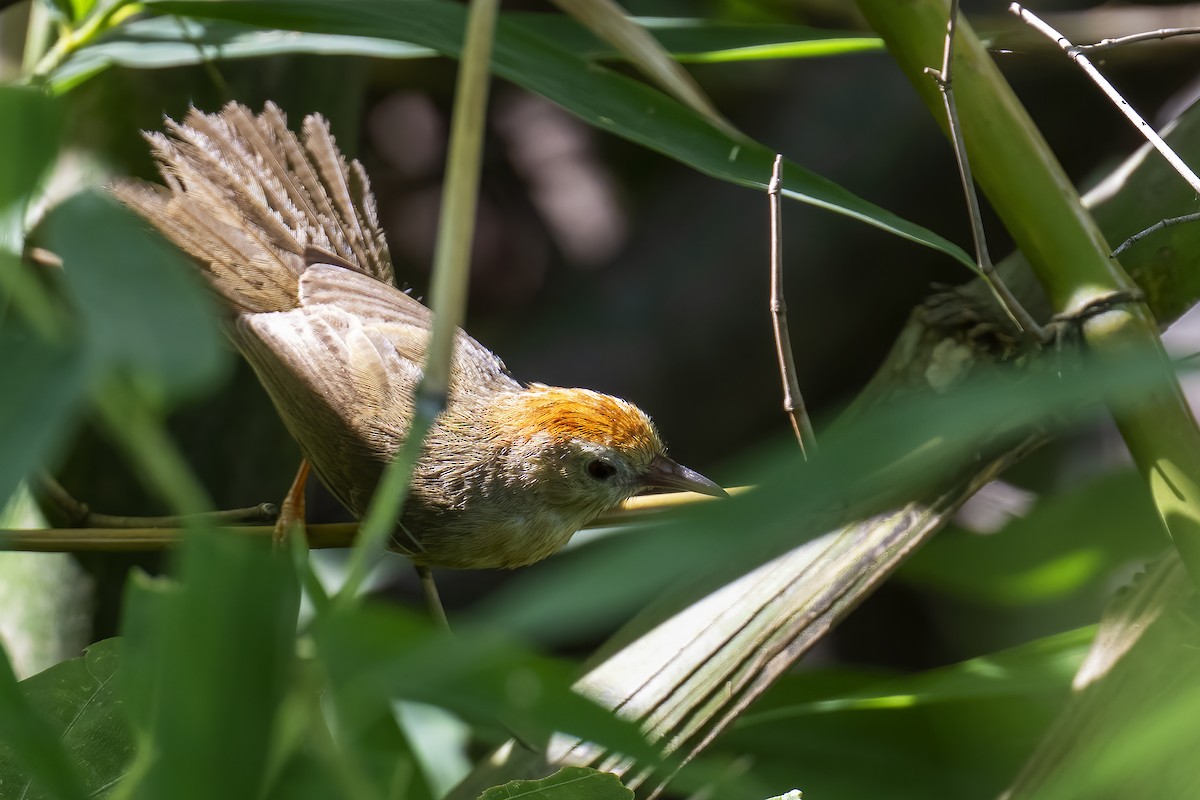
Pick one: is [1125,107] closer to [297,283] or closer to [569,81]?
[569,81]

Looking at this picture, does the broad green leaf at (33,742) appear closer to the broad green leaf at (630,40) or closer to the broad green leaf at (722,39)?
the broad green leaf at (630,40)

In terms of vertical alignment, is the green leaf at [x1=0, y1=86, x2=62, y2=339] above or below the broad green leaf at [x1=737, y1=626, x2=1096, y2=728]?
above

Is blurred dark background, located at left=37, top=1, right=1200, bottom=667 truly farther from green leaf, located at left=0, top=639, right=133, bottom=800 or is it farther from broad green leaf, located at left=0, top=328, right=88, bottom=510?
broad green leaf, located at left=0, top=328, right=88, bottom=510

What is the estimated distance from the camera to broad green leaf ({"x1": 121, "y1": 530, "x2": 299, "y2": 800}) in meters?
0.50

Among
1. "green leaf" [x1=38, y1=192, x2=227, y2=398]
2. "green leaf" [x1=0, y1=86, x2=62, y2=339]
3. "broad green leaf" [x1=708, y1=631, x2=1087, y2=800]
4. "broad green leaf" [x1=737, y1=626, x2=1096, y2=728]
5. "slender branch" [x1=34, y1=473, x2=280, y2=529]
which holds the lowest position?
"broad green leaf" [x1=708, y1=631, x2=1087, y2=800]

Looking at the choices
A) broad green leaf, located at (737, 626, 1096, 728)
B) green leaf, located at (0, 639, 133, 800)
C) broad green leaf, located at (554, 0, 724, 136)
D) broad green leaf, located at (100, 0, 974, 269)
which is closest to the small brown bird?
broad green leaf, located at (100, 0, 974, 269)

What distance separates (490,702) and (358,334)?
1.23 metres

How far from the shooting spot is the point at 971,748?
60.2 inches

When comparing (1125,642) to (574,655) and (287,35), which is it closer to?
(287,35)

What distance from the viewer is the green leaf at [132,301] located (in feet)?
1.49

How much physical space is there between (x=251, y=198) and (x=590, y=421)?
618mm

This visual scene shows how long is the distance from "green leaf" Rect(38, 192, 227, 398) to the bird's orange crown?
118 cm

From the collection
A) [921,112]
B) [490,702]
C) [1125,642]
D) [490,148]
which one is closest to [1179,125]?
[1125,642]

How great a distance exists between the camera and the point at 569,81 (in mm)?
1367
